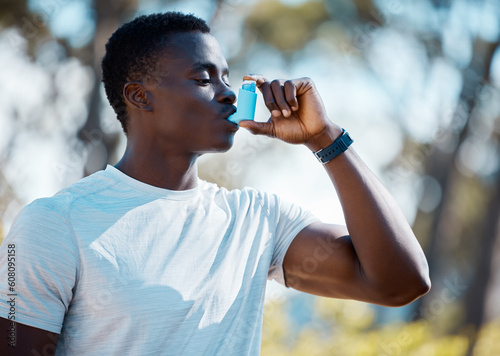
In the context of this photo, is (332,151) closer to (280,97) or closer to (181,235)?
(280,97)

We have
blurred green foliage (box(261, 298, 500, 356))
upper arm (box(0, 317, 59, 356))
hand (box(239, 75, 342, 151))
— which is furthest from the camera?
blurred green foliage (box(261, 298, 500, 356))

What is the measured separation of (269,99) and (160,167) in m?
0.45

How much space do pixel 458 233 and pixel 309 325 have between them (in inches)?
338

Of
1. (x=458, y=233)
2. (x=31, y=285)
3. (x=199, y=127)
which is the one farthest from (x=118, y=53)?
(x=458, y=233)

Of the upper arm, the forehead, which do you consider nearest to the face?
the forehead

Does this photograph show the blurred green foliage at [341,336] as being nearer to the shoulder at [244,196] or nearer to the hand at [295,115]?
the shoulder at [244,196]

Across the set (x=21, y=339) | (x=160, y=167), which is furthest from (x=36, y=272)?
(x=160, y=167)

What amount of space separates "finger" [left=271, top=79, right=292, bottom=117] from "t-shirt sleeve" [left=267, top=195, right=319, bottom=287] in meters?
0.34

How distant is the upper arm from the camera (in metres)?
1.51

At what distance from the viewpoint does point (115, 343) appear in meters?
1.59

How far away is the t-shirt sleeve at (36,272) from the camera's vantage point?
1523mm

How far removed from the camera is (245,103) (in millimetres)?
1995

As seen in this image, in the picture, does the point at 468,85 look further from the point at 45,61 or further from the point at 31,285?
the point at 31,285

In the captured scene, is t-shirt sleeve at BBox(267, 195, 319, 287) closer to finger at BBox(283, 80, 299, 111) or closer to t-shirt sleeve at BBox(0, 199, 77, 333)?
finger at BBox(283, 80, 299, 111)
